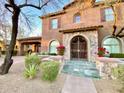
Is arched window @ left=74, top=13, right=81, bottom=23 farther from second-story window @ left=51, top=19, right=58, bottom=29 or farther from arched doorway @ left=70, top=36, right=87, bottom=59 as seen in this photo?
second-story window @ left=51, top=19, right=58, bottom=29

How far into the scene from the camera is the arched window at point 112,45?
16039 mm

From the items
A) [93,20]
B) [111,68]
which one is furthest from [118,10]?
[111,68]

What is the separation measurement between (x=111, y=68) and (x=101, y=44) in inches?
247

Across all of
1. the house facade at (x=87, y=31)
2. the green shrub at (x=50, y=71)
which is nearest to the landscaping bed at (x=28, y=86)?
the green shrub at (x=50, y=71)

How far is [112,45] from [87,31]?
3.52 m

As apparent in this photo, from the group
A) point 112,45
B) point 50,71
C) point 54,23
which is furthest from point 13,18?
point 112,45

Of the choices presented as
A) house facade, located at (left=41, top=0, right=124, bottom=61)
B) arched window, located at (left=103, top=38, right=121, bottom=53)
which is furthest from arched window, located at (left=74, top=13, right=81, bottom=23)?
arched window, located at (left=103, top=38, right=121, bottom=53)

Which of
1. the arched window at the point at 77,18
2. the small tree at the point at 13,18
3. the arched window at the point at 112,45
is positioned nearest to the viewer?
the small tree at the point at 13,18

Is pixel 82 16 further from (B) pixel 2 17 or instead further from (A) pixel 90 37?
(B) pixel 2 17

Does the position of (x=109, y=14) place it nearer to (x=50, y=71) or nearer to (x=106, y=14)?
(x=106, y=14)

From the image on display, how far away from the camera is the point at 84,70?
11.9 meters

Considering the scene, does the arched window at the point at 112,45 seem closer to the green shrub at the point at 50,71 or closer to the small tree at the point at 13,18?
the small tree at the point at 13,18

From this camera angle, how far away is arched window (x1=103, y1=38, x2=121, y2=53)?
16039 mm

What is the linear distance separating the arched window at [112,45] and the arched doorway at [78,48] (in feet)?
8.57
